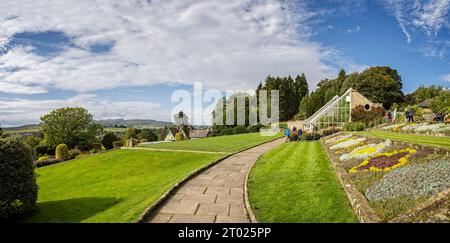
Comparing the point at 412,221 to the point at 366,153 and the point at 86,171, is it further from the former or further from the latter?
the point at 86,171

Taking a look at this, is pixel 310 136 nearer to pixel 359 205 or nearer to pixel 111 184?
pixel 111 184

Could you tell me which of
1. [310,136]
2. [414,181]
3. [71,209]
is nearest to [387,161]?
[414,181]

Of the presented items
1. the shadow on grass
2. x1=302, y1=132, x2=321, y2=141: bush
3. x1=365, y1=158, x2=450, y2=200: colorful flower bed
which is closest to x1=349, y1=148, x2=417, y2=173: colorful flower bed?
x1=365, y1=158, x2=450, y2=200: colorful flower bed

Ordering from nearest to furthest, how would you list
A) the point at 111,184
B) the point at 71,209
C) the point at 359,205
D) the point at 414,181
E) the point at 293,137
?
the point at 359,205 → the point at 414,181 → the point at 71,209 → the point at 111,184 → the point at 293,137

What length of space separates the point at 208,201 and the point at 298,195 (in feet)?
7.65

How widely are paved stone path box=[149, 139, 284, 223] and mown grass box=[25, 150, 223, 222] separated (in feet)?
2.01

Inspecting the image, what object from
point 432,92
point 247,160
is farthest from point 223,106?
point 247,160

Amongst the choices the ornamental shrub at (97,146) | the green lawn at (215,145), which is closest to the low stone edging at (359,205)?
the green lawn at (215,145)

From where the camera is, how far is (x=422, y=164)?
6863mm

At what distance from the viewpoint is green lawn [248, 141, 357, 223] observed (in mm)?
5656

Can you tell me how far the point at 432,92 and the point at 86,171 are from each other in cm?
6894

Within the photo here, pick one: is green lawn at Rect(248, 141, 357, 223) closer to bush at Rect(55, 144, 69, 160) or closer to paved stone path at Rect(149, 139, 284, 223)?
paved stone path at Rect(149, 139, 284, 223)

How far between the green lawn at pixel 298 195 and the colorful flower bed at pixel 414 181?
2.61ft

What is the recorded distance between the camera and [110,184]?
39.4 feet
